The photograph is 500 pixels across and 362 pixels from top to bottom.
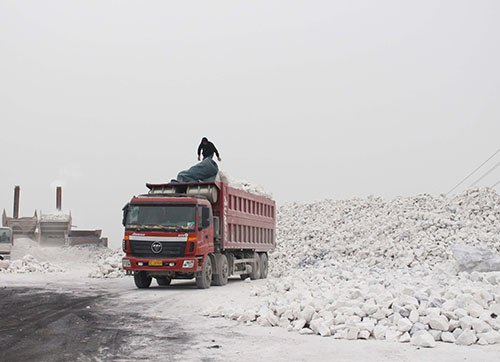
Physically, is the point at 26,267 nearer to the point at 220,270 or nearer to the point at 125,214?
the point at 125,214

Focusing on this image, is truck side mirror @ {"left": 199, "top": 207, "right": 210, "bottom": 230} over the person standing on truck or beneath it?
beneath

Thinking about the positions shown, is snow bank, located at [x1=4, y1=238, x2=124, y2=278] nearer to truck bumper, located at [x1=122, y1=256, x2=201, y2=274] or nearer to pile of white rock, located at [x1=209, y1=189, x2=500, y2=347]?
pile of white rock, located at [x1=209, y1=189, x2=500, y2=347]

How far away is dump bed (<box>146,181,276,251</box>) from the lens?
1672 cm

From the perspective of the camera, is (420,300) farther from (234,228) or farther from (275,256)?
(275,256)

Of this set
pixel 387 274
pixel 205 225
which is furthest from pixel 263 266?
pixel 387 274

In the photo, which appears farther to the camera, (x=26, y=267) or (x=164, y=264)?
(x=26, y=267)

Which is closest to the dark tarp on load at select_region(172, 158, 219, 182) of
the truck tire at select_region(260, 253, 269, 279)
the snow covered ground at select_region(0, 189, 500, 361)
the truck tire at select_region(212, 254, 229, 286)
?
the truck tire at select_region(212, 254, 229, 286)

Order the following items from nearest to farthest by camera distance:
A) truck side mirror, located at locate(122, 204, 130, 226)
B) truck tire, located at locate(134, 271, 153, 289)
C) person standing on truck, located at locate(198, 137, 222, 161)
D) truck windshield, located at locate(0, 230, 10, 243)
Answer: truck side mirror, located at locate(122, 204, 130, 226) → truck tire, located at locate(134, 271, 153, 289) → person standing on truck, located at locate(198, 137, 222, 161) → truck windshield, located at locate(0, 230, 10, 243)

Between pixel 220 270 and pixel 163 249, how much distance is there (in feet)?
8.05

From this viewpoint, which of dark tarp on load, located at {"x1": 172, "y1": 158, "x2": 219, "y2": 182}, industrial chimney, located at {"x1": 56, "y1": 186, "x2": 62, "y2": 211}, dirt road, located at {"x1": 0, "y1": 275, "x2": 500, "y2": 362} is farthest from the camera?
industrial chimney, located at {"x1": 56, "y1": 186, "x2": 62, "y2": 211}

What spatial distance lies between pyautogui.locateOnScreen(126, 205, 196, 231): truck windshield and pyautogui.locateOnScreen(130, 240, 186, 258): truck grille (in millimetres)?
406

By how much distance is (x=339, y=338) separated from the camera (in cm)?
826

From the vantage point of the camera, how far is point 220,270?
17109 mm

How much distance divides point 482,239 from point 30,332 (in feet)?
59.6
